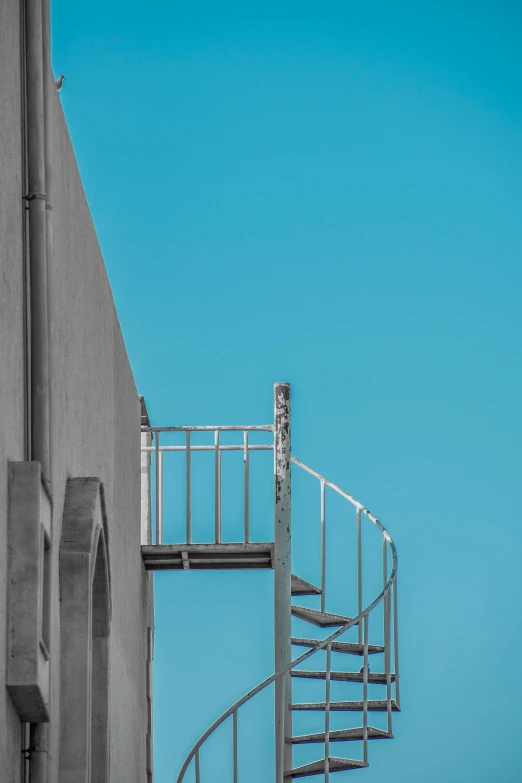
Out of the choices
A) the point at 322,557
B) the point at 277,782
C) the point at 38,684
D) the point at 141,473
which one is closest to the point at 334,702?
the point at 277,782

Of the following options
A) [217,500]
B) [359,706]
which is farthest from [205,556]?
[359,706]

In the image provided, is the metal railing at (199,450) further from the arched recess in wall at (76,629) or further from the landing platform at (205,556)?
the arched recess in wall at (76,629)

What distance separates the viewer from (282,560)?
1065cm

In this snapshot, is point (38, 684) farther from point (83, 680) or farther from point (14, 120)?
point (14, 120)

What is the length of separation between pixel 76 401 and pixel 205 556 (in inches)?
193

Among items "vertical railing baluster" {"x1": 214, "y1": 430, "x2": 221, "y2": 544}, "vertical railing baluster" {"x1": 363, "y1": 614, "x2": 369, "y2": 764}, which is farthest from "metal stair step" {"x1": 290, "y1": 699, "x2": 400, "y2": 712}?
"vertical railing baluster" {"x1": 214, "y1": 430, "x2": 221, "y2": 544}

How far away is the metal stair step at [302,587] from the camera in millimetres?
10922

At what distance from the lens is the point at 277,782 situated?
9.33 m

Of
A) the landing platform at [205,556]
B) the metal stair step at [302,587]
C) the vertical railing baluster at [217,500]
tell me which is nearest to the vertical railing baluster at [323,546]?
the metal stair step at [302,587]

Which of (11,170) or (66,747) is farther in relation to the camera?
(66,747)

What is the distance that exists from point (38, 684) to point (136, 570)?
5.57m

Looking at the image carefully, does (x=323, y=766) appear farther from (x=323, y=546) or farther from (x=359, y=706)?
(x=323, y=546)

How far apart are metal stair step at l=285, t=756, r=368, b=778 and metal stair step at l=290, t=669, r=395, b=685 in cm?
61

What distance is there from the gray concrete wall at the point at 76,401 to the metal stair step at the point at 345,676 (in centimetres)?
115
